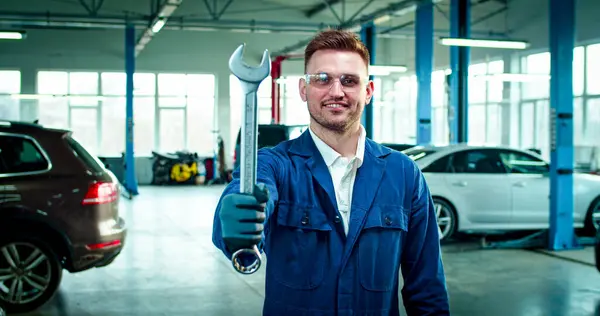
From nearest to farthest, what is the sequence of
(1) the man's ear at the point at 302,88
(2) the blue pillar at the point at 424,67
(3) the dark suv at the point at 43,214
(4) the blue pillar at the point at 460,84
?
(1) the man's ear at the point at 302,88
(3) the dark suv at the point at 43,214
(4) the blue pillar at the point at 460,84
(2) the blue pillar at the point at 424,67

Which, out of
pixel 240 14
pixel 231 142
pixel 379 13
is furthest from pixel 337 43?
pixel 231 142

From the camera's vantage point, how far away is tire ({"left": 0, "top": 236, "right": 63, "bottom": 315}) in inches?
214

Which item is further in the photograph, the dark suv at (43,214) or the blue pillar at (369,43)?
the blue pillar at (369,43)

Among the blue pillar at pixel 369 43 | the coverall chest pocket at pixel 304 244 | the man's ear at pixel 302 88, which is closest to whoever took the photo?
the coverall chest pocket at pixel 304 244

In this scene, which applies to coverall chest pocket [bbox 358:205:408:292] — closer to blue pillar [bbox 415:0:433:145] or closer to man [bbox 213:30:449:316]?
man [bbox 213:30:449:316]

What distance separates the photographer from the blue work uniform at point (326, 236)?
202 cm

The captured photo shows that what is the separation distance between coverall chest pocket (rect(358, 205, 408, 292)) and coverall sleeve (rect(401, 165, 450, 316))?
11 centimetres

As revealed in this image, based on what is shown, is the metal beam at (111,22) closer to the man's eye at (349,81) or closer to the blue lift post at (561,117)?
the blue lift post at (561,117)

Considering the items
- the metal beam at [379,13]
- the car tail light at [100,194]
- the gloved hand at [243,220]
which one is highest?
the metal beam at [379,13]

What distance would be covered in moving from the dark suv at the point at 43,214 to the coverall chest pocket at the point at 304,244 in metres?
3.93

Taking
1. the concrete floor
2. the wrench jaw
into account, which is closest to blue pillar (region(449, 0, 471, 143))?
the concrete floor

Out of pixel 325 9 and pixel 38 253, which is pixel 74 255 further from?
pixel 325 9

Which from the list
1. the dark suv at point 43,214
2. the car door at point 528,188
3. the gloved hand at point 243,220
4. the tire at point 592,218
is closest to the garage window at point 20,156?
the dark suv at point 43,214

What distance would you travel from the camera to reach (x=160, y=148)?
24.7 m
